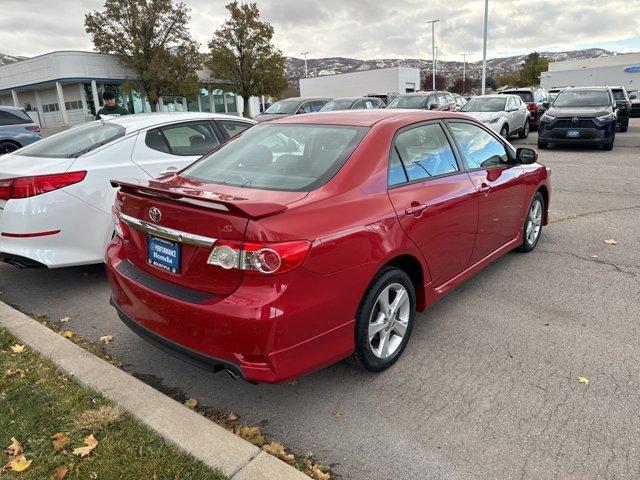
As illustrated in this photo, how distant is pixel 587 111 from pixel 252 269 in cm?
1345

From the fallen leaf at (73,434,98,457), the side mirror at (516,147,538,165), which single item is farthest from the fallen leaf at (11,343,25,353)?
the side mirror at (516,147,538,165)

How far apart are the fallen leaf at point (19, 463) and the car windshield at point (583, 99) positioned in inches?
597

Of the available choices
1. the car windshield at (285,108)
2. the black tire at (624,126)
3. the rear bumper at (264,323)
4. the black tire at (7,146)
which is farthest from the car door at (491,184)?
the black tire at (624,126)

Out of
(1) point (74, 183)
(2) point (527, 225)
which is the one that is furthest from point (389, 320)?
(1) point (74, 183)

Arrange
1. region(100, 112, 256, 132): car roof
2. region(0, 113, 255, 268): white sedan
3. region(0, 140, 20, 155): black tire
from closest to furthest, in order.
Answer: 1. region(0, 113, 255, 268): white sedan
2. region(100, 112, 256, 132): car roof
3. region(0, 140, 20, 155): black tire

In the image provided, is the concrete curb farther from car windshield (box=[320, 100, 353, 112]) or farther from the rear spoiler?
car windshield (box=[320, 100, 353, 112])

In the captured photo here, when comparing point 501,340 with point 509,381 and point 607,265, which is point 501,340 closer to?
point 509,381

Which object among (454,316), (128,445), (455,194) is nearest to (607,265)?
(454,316)

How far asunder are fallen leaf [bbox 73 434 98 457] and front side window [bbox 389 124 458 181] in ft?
7.39

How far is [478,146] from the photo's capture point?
4277 millimetres

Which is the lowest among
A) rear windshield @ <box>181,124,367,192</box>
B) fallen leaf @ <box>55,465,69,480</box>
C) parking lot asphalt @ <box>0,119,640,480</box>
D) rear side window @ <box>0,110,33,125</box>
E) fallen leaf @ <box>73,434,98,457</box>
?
parking lot asphalt @ <box>0,119,640,480</box>

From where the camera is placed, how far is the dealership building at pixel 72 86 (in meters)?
36.8

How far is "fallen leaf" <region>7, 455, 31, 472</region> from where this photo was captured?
7.70 feet

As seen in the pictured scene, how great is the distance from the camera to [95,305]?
4371 millimetres
